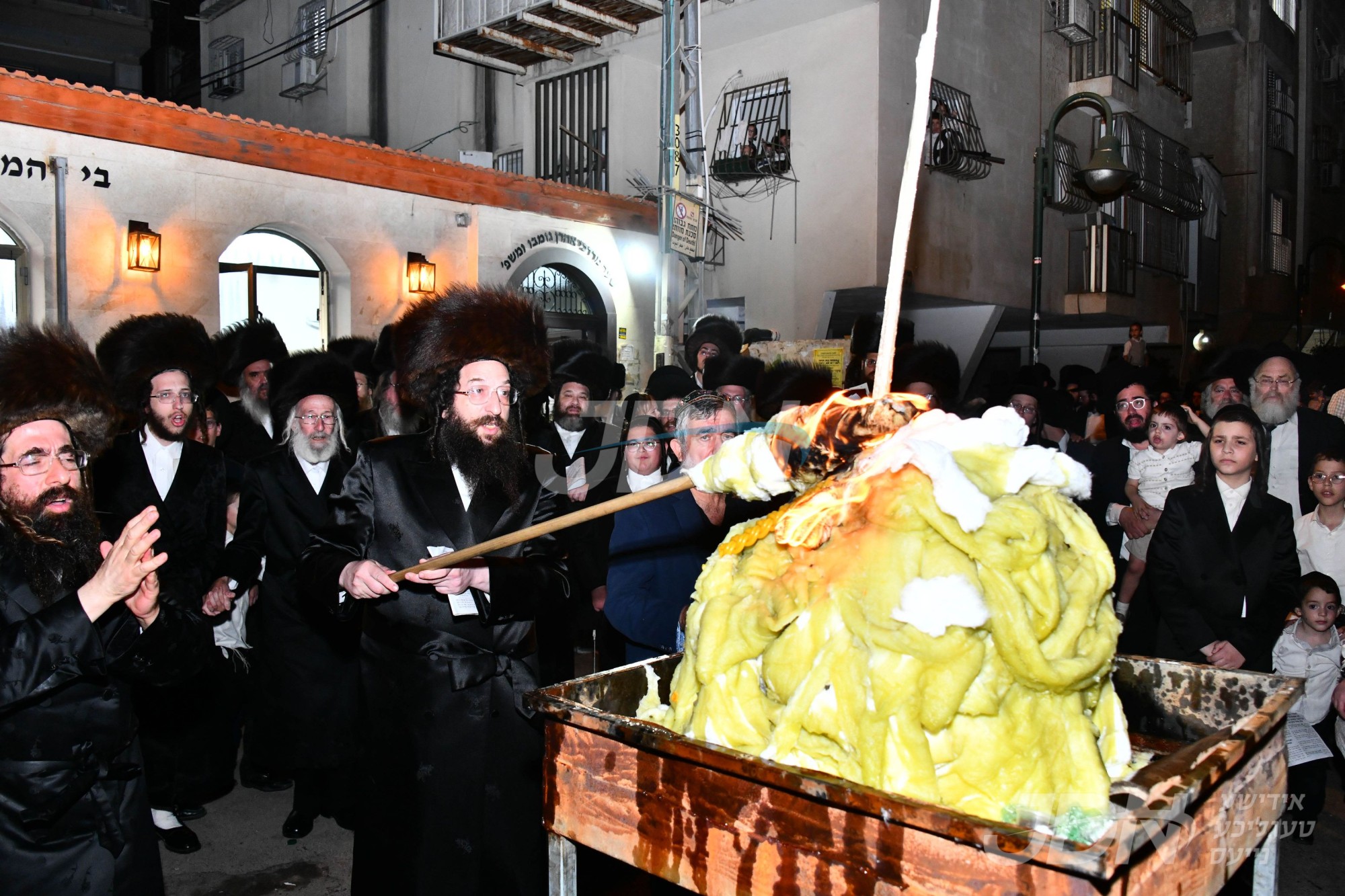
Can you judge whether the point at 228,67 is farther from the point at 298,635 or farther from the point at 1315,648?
the point at 1315,648

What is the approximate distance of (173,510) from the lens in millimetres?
4941

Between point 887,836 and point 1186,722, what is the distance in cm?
129

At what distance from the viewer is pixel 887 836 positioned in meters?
1.63

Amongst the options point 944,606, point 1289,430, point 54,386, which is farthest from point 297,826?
point 1289,430

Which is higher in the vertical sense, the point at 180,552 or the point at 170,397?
the point at 170,397

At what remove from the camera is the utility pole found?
9992mm

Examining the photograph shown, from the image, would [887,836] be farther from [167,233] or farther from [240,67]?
[240,67]

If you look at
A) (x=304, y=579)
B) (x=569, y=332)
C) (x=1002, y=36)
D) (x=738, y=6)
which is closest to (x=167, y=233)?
(x=569, y=332)

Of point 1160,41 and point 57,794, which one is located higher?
point 1160,41

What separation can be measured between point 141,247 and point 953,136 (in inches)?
444

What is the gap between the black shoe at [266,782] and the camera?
5598 millimetres

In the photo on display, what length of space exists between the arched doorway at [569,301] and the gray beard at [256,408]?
8025 mm

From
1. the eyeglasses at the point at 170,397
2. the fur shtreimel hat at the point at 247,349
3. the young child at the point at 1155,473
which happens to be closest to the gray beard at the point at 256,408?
the fur shtreimel hat at the point at 247,349

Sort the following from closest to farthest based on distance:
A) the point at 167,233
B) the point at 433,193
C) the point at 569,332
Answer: the point at 167,233, the point at 433,193, the point at 569,332
